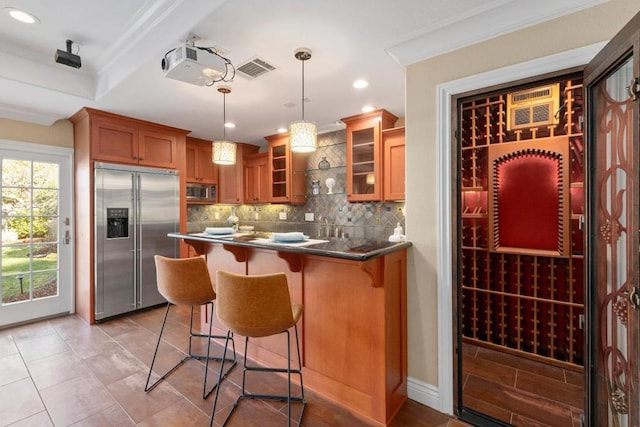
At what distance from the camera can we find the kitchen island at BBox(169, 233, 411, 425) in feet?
5.95

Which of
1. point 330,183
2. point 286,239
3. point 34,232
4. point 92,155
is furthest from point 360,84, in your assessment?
point 34,232

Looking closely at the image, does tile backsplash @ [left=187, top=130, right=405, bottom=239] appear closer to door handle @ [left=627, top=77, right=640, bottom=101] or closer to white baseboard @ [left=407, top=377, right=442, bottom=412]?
white baseboard @ [left=407, top=377, right=442, bottom=412]

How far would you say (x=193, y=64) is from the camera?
1923mm

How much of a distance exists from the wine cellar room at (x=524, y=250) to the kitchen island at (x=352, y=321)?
65 centimetres

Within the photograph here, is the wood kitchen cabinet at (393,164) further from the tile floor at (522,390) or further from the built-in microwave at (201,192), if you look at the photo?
the built-in microwave at (201,192)

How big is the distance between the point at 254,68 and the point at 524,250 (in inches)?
112

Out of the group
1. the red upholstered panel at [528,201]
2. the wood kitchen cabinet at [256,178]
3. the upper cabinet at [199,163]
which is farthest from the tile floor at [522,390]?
the upper cabinet at [199,163]

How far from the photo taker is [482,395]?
6.97ft

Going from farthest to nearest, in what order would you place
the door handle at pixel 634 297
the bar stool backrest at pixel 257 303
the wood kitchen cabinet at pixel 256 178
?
the wood kitchen cabinet at pixel 256 178, the bar stool backrest at pixel 257 303, the door handle at pixel 634 297

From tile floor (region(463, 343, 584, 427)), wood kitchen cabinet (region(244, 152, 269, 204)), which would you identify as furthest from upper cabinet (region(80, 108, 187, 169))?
tile floor (region(463, 343, 584, 427))

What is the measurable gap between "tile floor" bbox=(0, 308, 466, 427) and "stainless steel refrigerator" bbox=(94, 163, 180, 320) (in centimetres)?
62

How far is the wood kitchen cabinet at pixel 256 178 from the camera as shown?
4.91 metres

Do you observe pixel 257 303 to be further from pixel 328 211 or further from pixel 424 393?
pixel 328 211

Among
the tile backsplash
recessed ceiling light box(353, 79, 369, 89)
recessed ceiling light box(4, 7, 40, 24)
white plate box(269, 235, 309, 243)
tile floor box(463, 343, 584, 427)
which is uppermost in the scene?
recessed ceiling light box(4, 7, 40, 24)
